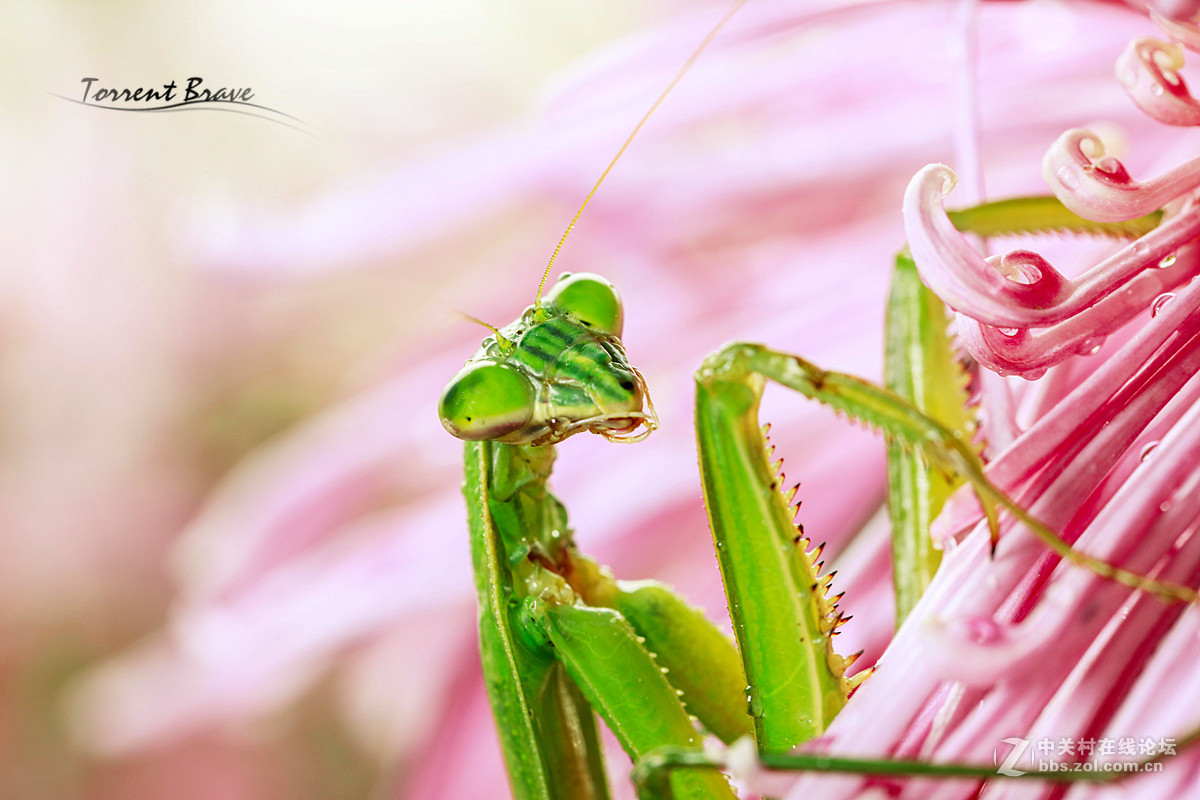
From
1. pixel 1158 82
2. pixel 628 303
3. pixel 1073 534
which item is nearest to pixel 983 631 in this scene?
pixel 1073 534

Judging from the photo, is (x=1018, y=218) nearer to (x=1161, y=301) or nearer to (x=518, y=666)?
(x=1161, y=301)

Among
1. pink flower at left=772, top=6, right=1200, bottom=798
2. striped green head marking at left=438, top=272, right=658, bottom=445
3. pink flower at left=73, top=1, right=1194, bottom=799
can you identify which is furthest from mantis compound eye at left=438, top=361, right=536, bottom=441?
pink flower at left=73, top=1, right=1194, bottom=799

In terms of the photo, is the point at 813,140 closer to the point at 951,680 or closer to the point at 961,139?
the point at 961,139

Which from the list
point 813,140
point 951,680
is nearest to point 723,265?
point 813,140

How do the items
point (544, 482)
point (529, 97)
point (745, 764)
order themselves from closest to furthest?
point (745, 764)
point (544, 482)
point (529, 97)

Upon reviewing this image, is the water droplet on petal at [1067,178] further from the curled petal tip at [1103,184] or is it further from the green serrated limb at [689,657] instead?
the green serrated limb at [689,657]

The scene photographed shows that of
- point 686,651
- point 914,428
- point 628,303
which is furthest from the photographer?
point 628,303

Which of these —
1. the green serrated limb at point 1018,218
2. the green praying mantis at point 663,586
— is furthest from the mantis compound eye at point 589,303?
the green serrated limb at point 1018,218
